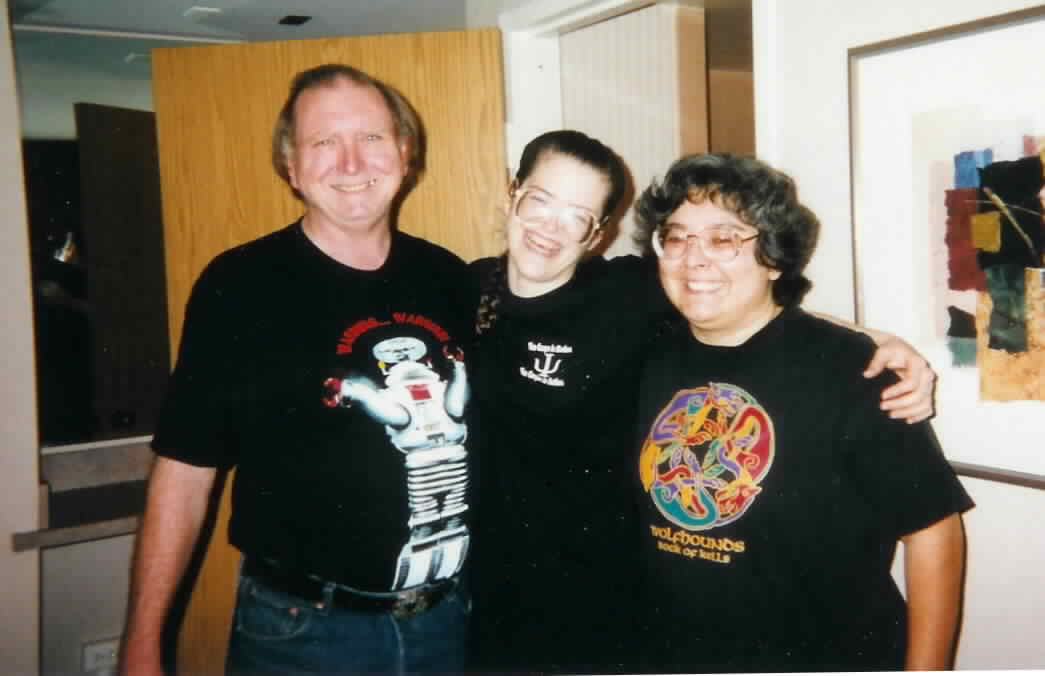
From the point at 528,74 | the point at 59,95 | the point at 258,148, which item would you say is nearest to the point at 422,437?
the point at 258,148

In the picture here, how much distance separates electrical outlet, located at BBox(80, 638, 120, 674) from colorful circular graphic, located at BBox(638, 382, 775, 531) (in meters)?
1.60

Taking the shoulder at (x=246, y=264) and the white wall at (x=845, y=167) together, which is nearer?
the white wall at (x=845, y=167)

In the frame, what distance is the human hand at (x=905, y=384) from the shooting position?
0.84 m

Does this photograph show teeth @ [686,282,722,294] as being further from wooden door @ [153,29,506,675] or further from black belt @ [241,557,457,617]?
wooden door @ [153,29,506,675]

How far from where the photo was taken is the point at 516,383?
111cm

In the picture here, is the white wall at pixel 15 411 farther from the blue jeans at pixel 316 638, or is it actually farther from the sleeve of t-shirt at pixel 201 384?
the blue jeans at pixel 316 638

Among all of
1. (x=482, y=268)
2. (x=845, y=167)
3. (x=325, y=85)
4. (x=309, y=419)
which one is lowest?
(x=309, y=419)

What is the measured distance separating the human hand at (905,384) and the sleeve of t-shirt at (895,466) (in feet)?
0.03

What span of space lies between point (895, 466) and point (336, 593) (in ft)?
2.69

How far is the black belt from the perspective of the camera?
1053 millimetres

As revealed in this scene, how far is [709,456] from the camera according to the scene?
93cm

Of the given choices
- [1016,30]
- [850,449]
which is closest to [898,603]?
[850,449]

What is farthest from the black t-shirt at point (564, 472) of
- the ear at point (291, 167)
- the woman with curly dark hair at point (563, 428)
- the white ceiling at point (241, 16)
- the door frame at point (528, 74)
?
the white ceiling at point (241, 16)

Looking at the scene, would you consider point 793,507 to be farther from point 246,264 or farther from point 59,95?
point 59,95
